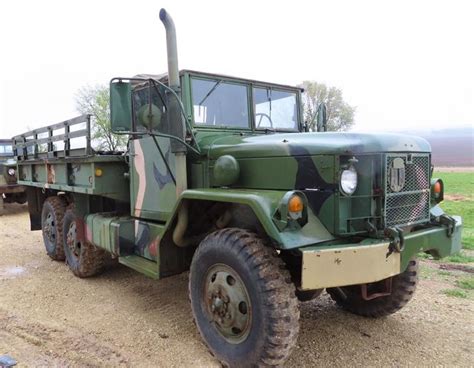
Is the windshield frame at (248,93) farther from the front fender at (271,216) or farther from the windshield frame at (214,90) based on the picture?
the front fender at (271,216)

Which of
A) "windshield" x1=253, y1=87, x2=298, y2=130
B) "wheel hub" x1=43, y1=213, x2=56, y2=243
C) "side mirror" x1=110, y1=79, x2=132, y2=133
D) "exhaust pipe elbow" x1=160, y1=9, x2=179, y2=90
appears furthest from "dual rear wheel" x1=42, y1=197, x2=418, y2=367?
"wheel hub" x1=43, y1=213, x2=56, y2=243

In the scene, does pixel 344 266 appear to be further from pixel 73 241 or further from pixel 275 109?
pixel 73 241

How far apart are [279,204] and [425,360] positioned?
5.54ft

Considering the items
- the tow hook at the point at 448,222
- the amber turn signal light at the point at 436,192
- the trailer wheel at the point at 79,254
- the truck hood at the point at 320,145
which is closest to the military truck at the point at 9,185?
the trailer wheel at the point at 79,254

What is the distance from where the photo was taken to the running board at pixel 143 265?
389 centimetres

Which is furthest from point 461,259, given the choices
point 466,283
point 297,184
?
point 297,184

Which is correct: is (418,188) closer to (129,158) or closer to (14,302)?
(129,158)

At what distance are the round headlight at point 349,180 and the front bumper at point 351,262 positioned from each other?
14.8 inches

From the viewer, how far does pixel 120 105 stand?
129 inches

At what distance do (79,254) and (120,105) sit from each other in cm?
290

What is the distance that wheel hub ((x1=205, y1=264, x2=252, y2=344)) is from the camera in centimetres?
302

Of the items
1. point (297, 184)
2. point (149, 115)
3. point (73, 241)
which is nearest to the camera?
point (297, 184)

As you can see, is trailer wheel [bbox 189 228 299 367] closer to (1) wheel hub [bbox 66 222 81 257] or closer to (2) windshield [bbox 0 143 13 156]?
(1) wheel hub [bbox 66 222 81 257]

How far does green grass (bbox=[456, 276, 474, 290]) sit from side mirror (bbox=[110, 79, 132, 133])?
403 centimetres
